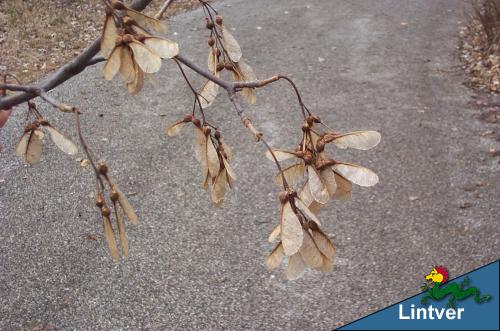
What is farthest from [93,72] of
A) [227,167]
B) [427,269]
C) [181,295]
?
[227,167]

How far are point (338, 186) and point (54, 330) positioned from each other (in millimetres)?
2571

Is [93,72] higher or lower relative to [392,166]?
lower

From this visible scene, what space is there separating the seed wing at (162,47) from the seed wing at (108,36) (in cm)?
5

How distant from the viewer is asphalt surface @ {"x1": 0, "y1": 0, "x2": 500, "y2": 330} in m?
3.32

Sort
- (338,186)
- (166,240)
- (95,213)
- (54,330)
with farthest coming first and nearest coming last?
(95,213) < (166,240) < (54,330) < (338,186)

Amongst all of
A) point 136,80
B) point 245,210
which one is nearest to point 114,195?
point 136,80

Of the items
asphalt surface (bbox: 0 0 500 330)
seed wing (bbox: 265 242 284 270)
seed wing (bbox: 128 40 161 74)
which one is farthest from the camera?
asphalt surface (bbox: 0 0 500 330)

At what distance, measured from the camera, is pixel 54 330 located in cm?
315

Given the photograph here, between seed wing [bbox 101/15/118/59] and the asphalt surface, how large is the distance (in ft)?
8.04

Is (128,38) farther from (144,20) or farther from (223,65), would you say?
(223,65)

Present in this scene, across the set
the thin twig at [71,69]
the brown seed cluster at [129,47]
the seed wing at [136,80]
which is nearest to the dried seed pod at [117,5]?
the brown seed cluster at [129,47]

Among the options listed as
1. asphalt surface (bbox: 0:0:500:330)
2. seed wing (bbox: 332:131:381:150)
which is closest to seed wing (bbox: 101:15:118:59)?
seed wing (bbox: 332:131:381:150)

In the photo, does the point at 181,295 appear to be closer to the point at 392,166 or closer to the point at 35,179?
the point at 35,179

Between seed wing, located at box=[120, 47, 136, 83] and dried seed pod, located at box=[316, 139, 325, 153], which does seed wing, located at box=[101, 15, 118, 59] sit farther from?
dried seed pod, located at box=[316, 139, 325, 153]
